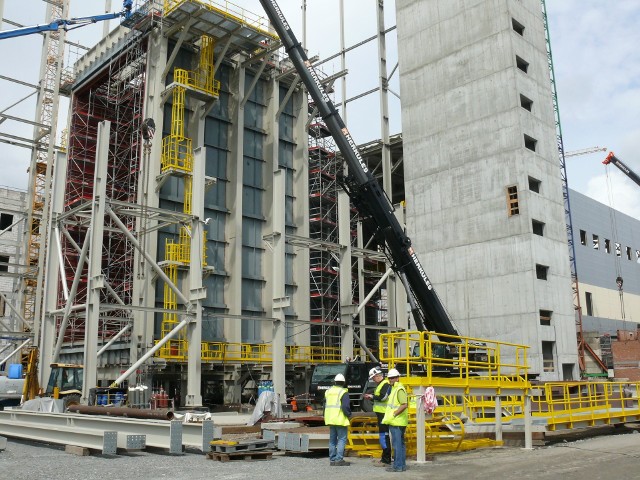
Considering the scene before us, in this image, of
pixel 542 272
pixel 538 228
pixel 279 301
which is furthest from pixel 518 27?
pixel 279 301

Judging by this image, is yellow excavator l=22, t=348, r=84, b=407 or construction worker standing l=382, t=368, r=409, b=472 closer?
construction worker standing l=382, t=368, r=409, b=472

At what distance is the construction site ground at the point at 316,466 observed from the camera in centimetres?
1054

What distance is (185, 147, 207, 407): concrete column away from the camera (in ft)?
80.3

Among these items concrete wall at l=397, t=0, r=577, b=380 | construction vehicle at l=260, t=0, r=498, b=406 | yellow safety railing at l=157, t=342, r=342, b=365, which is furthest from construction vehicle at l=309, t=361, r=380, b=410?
concrete wall at l=397, t=0, r=577, b=380

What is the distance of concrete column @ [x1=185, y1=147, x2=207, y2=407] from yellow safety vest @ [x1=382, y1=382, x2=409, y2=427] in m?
13.6

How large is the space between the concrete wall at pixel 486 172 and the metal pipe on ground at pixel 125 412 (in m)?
25.0

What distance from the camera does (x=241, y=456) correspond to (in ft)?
42.0

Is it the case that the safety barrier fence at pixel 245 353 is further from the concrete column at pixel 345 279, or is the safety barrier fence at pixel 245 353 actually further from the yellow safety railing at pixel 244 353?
the concrete column at pixel 345 279

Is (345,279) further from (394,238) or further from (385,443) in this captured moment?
(385,443)

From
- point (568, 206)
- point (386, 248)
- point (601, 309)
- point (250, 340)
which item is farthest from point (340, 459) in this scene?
point (601, 309)

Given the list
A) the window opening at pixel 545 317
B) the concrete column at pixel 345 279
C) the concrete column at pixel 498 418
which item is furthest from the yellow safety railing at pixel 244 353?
the concrete column at pixel 498 418

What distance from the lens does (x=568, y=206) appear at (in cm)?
4938

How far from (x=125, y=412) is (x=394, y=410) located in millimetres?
8204

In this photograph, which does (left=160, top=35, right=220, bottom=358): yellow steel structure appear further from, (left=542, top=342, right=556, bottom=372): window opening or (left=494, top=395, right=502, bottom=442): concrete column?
(left=542, top=342, right=556, bottom=372): window opening
